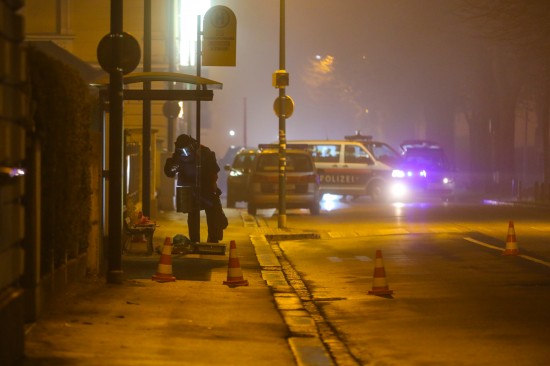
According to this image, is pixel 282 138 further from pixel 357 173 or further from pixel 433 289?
pixel 357 173

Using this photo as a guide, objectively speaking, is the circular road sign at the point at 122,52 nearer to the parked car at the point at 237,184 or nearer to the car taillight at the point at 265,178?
the car taillight at the point at 265,178

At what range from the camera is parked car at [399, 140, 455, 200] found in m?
39.9

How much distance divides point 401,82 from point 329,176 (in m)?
22.3

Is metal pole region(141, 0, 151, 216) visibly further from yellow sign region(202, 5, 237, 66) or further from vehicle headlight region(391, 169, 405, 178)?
vehicle headlight region(391, 169, 405, 178)

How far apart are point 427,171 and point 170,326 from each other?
102 feet

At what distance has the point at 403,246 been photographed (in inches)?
829

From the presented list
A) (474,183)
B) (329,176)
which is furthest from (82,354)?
(474,183)

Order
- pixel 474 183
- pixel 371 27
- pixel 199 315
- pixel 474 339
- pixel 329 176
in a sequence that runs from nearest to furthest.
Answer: pixel 474 339 → pixel 199 315 → pixel 329 176 → pixel 474 183 → pixel 371 27

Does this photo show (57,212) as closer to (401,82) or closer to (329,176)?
(329,176)

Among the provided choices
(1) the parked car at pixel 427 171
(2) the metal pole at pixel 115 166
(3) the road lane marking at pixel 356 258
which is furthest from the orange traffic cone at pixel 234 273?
(1) the parked car at pixel 427 171

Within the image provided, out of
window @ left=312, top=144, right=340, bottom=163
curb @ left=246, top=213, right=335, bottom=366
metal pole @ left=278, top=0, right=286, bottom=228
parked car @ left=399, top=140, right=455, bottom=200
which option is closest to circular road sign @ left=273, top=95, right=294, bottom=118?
metal pole @ left=278, top=0, right=286, bottom=228

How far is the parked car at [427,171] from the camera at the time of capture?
3994 centimetres

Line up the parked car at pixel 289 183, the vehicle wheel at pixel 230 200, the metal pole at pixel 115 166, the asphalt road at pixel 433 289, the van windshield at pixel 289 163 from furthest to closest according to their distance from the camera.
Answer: the vehicle wheel at pixel 230 200 < the van windshield at pixel 289 163 < the parked car at pixel 289 183 < the metal pole at pixel 115 166 < the asphalt road at pixel 433 289

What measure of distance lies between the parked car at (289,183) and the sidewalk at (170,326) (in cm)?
1510
